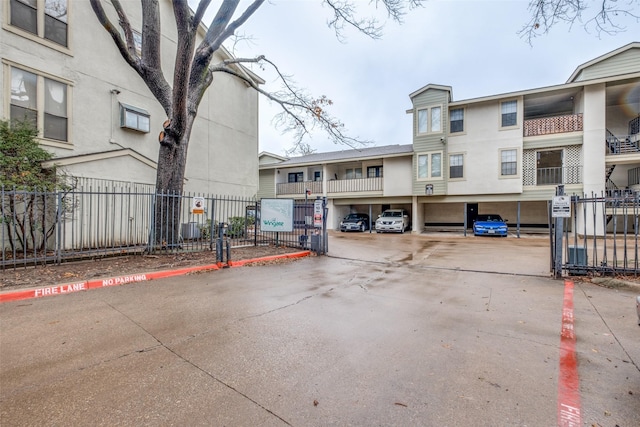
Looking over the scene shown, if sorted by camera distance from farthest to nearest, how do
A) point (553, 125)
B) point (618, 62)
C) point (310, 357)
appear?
point (553, 125) → point (618, 62) → point (310, 357)

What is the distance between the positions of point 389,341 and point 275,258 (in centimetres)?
597

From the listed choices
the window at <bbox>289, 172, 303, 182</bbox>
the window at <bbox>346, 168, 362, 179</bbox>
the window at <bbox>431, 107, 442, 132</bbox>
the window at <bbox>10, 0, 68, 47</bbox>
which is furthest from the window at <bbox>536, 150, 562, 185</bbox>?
the window at <bbox>10, 0, 68, 47</bbox>

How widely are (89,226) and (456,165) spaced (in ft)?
63.7

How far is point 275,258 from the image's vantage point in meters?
8.95

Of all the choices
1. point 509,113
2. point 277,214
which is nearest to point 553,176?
point 509,113

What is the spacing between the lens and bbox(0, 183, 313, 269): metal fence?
7.09 metres

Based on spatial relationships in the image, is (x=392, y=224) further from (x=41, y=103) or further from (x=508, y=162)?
(x=41, y=103)

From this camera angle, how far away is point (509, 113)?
18094mm

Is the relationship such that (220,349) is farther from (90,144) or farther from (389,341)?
(90,144)

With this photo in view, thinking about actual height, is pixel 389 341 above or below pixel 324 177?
below

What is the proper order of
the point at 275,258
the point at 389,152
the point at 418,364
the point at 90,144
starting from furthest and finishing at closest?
the point at 389,152
the point at 90,144
the point at 275,258
the point at 418,364

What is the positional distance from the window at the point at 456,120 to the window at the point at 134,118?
17.7 meters

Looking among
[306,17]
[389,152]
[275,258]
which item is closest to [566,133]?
[389,152]

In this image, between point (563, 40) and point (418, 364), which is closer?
point (418, 364)
